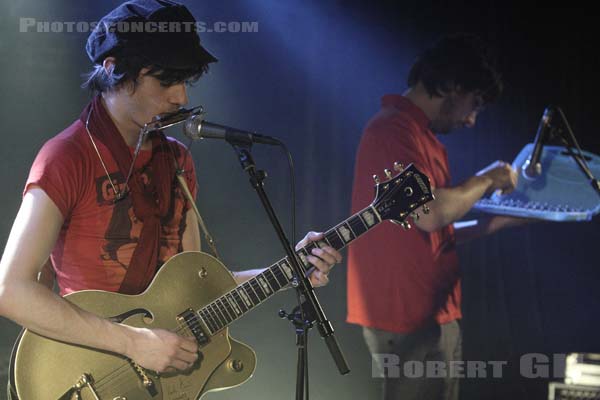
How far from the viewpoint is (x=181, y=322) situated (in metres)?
2.39

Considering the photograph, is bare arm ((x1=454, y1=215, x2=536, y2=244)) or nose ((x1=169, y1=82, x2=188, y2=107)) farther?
bare arm ((x1=454, y1=215, x2=536, y2=244))

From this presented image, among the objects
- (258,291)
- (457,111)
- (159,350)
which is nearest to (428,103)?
(457,111)

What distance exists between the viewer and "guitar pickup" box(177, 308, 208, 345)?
2.39 metres

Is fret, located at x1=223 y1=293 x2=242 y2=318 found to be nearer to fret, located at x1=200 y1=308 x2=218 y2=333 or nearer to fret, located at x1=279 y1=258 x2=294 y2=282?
fret, located at x1=200 y1=308 x2=218 y2=333

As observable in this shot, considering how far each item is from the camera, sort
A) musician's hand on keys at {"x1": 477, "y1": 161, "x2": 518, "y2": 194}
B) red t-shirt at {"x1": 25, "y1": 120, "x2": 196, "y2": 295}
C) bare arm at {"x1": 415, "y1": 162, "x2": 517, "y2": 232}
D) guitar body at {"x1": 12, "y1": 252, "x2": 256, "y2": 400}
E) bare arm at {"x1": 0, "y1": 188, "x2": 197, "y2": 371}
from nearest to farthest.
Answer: bare arm at {"x1": 0, "y1": 188, "x2": 197, "y2": 371}
guitar body at {"x1": 12, "y1": 252, "x2": 256, "y2": 400}
red t-shirt at {"x1": 25, "y1": 120, "x2": 196, "y2": 295}
bare arm at {"x1": 415, "y1": 162, "x2": 517, "y2": 232}
musician's hand on keys at {"x1": 477, "y1": 161, "x2": 518, "y2": 194}

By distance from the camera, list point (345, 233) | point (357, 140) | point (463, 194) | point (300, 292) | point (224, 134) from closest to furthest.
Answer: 1. point (224, 134)
2. point (300, 292)
3. point (345, 233)
4. point (463, 194)
5. point (357, 140)

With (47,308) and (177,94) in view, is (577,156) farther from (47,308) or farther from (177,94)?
(47,308)

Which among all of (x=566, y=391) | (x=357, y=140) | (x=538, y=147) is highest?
(x=357, y=140)

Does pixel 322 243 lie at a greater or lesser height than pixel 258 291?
greater

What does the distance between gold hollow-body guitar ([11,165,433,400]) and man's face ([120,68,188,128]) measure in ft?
1.63

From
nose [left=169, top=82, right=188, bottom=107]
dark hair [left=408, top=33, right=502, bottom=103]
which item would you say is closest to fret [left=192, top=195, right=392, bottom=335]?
nose [left=169, top=82, right=188, bottom=107]

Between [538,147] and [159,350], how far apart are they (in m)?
2.34

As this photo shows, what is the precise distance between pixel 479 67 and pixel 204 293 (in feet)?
6.63

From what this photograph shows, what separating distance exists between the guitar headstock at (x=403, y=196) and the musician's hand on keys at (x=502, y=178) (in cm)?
120
